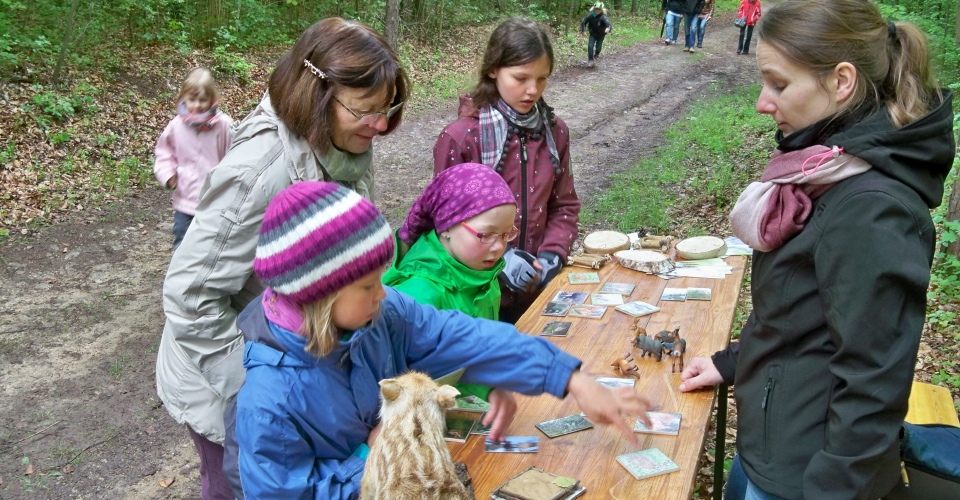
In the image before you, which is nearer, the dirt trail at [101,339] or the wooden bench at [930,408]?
the wooden bench at [930,408]

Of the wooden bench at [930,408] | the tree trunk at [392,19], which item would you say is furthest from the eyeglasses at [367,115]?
the tree trunk at [392,19]

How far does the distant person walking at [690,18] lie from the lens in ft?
64.6

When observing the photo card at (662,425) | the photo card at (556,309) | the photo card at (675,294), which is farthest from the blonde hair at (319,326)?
the photo card at (675,294)

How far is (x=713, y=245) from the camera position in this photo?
4156 mm

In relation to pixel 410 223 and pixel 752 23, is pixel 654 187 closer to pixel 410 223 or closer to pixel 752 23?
pixel 410 223

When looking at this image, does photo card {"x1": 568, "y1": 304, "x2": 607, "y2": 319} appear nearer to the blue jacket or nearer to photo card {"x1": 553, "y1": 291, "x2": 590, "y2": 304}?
photo card {"x1": 553, "y1": 291, "x2": 590, "y2": 304}

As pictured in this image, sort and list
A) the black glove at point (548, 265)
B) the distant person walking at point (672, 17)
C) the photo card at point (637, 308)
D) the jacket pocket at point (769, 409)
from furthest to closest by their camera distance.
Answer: the distant person walking at point (672, 17)
the black glove at point (548, 265)
the photo card at point (637, 308)
the jacket pocket at point (769, 409)

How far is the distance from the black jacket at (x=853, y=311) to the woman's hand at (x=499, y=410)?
0.77 m

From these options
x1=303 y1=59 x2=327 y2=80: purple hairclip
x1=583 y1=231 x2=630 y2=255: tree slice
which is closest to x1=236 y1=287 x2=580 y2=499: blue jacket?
x1=303 y1=59 x2=327 y2=80: purple hairclip

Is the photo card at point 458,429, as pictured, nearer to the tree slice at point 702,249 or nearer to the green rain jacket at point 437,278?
the green rain jacket at point 437,278

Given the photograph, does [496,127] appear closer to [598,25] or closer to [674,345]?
[674,345]

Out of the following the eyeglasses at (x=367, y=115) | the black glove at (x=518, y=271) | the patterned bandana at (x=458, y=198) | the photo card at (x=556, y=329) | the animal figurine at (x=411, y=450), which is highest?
the eyeglasses at (x=367, y=115)

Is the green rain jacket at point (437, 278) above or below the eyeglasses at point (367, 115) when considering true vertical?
below

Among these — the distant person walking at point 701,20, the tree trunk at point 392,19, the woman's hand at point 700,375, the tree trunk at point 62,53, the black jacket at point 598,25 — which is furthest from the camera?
the distant person walking at point 701,20
